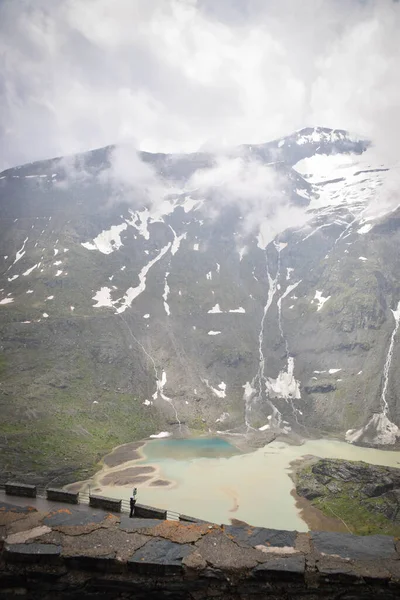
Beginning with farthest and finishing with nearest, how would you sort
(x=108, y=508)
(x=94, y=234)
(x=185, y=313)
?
1. (x=94, y=234)
2. (x=185, y=313)
3. (x=108, y=508)

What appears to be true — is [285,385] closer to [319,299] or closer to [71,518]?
[319,299]

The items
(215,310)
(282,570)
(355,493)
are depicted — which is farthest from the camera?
(215,310)

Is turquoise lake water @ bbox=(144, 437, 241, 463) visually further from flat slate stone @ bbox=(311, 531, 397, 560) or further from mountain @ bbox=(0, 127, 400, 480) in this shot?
flat slate stone @ bbox=(311, 531, 397, 560)

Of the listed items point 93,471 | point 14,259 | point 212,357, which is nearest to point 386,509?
point 93,471

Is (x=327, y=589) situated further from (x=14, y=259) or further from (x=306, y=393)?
(x=14, y=259)

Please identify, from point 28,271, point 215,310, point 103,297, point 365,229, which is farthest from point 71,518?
point 365,229

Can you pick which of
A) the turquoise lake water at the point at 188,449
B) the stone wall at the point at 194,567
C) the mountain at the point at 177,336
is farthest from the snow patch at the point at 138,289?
the stone wall at the point at 194,567

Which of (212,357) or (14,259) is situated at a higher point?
(14,259)
